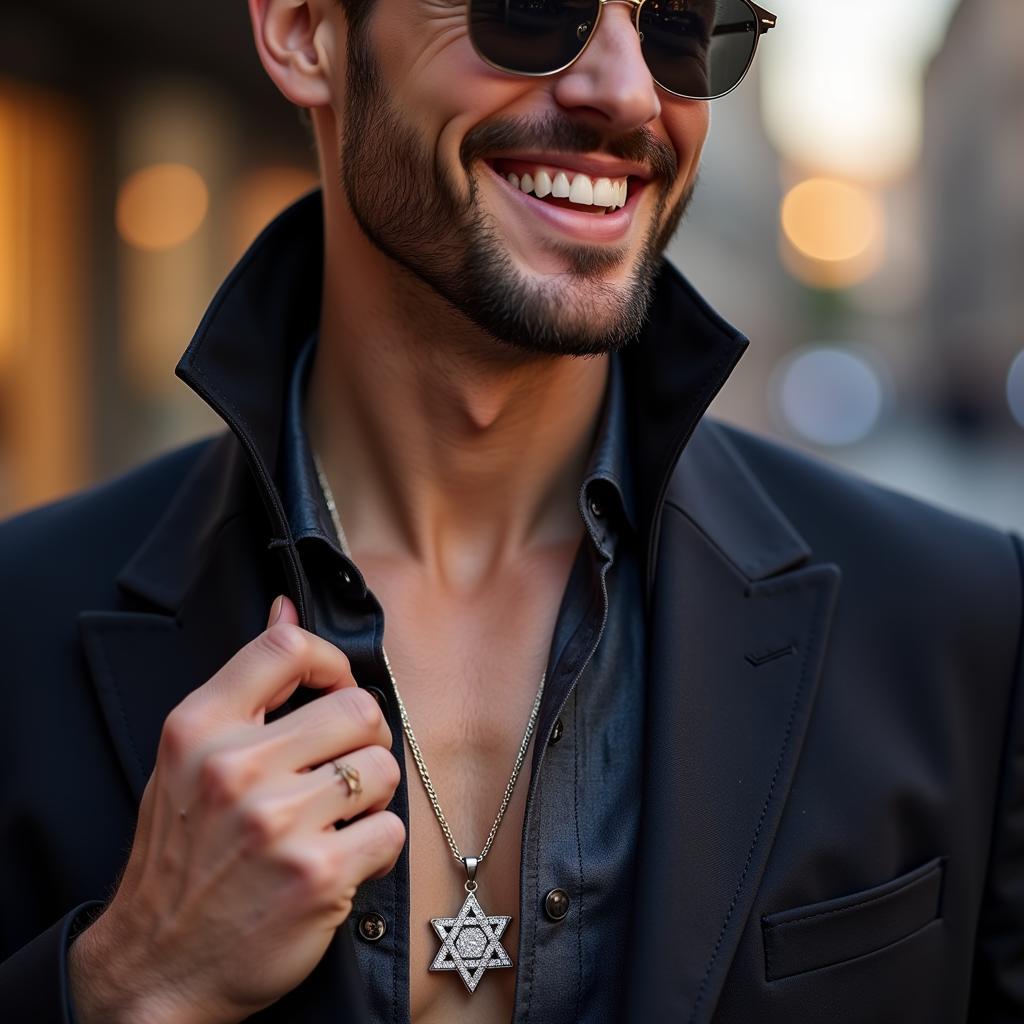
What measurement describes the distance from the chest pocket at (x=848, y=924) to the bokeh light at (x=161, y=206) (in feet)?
27.0

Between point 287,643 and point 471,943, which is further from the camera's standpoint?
point 471,943

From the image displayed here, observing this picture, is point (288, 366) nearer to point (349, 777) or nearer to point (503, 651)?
point (503, 651)

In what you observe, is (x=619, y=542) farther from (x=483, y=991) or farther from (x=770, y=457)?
(x=483, y=991)

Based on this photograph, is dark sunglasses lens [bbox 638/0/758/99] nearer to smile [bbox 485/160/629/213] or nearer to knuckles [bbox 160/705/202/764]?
smile [bbox 485/160/629/213]

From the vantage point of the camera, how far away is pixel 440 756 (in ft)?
7.52

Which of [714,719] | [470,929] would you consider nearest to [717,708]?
[714,719]

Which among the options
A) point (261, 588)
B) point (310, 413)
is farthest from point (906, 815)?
point (310, 413)

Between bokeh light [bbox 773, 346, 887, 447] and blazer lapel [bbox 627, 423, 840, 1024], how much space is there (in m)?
31.3

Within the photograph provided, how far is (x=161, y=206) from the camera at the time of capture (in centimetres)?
964

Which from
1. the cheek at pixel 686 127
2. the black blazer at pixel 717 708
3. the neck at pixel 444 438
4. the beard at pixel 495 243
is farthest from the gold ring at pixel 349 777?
the cheek at pixel 686 127

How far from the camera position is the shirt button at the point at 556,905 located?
2.06 metres

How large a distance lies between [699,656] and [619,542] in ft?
1.05

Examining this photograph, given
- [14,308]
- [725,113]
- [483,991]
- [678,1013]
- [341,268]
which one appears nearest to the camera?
[678,1013]

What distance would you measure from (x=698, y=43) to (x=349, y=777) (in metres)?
1.46
